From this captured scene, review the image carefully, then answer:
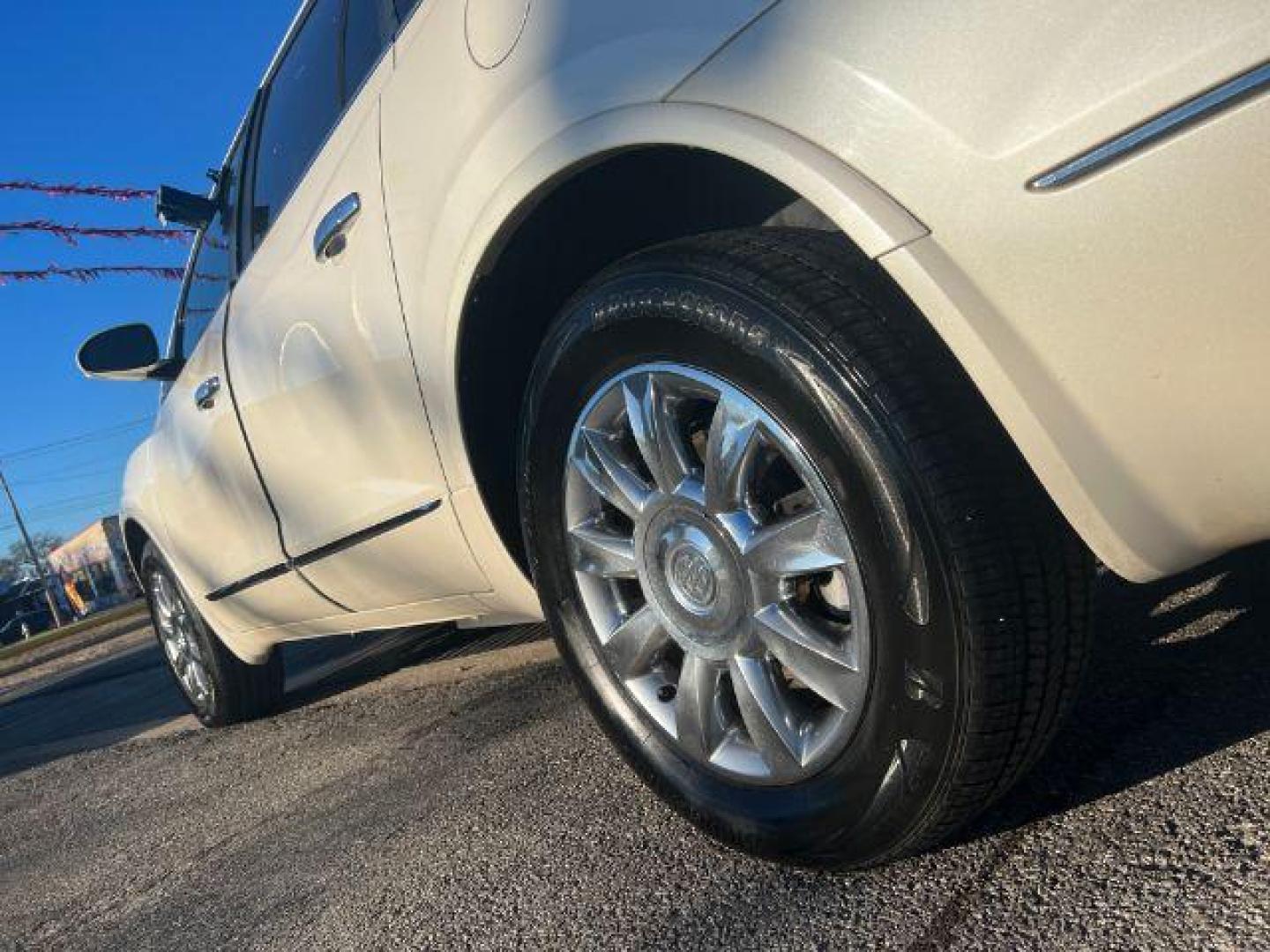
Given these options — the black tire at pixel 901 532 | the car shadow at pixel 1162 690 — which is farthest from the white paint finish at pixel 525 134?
the car shadow at pixel 1162 690

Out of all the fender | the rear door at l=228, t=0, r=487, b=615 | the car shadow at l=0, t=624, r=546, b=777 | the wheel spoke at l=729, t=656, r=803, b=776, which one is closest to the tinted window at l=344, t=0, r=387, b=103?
the rear door at l=228, t=0, r=487, b=615

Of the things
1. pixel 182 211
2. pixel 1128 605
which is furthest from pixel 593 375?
pixel 182 211

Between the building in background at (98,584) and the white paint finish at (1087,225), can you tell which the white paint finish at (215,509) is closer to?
the white paint finish at (1087,225)

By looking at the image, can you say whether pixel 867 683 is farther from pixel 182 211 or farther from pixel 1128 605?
pixel 182 211

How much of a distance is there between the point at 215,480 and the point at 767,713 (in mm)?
2239

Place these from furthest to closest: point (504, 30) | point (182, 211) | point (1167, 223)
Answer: point (182, 211), point (504, 30), point (1167, 223)

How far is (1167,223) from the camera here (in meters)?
1.12

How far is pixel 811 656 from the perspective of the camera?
1602mm

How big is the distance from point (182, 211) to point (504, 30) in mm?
2065

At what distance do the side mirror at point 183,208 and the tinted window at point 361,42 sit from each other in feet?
3.67

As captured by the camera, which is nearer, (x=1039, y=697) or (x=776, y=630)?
(x=1039, y=697)

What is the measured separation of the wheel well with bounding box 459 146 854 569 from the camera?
72.8 inches

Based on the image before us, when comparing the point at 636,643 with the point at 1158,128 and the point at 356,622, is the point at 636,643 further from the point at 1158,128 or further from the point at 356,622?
the point at 356,622

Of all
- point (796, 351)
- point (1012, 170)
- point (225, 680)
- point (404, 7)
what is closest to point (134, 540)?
point (225, 680)
